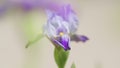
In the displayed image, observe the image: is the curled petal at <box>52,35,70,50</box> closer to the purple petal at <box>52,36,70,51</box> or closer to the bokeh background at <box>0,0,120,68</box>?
the purple petal at <box>52,36,70,51</box>

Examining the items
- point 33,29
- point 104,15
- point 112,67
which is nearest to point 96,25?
point 104,15

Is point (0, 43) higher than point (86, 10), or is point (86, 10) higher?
point (86, 10)

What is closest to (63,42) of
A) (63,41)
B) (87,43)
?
(63,41)

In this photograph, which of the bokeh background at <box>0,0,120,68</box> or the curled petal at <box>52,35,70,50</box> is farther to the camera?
the bokeh background at <box>0,0,120,68</box>

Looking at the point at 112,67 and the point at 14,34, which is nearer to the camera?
the point at 14,34

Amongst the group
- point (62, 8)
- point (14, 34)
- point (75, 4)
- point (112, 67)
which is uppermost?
point (62, 8)

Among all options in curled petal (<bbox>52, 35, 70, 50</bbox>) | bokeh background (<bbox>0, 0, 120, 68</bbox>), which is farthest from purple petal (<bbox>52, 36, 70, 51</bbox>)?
bokeh background (<bbox>0, 0, 120, 68</bbox>)

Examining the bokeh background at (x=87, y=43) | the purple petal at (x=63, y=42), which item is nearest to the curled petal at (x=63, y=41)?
the purple petal at (x=63, y=42)

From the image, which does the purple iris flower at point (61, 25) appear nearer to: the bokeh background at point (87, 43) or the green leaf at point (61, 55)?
the green leaf at point (61, 55)

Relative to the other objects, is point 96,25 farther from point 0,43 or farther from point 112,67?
point 0,43
